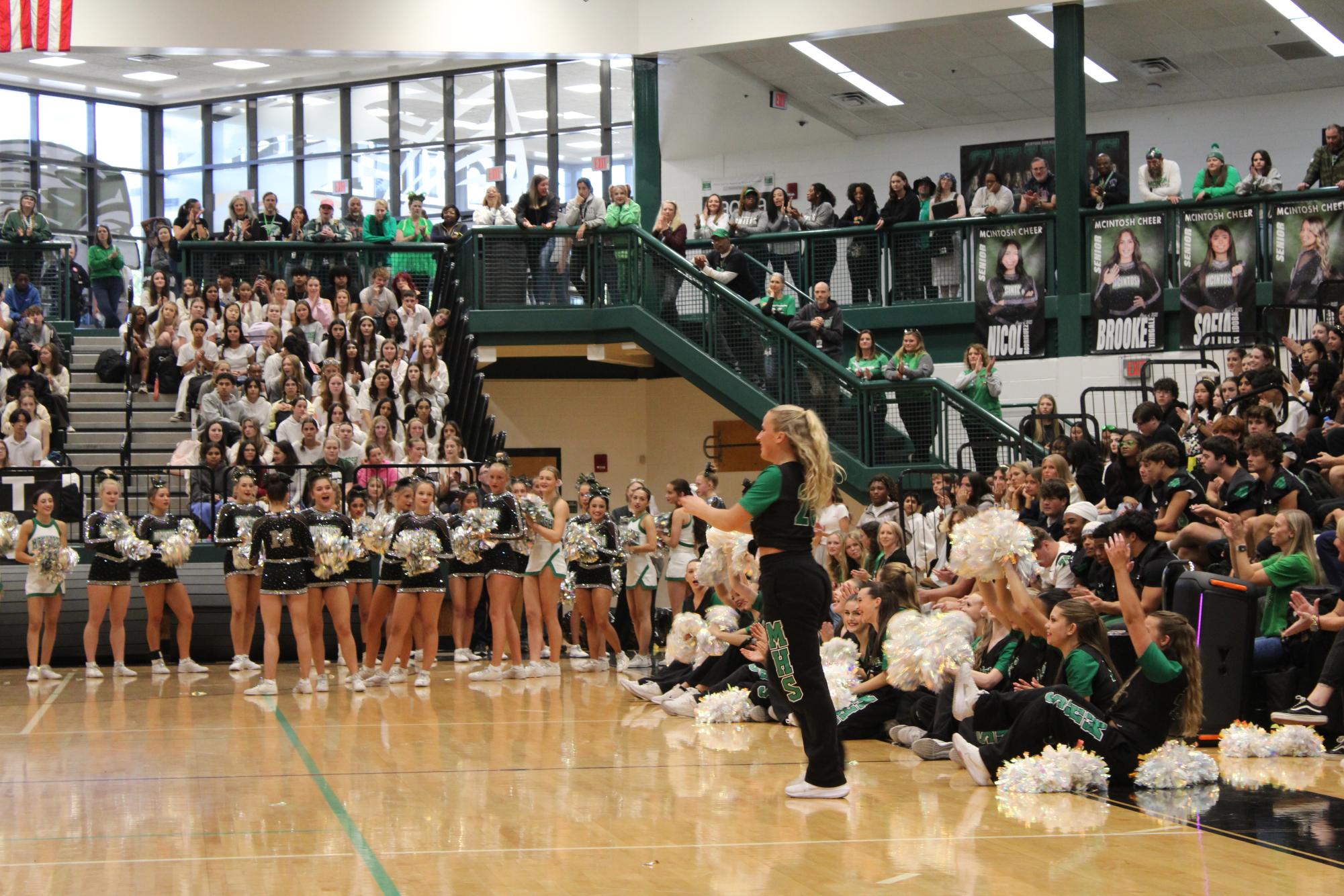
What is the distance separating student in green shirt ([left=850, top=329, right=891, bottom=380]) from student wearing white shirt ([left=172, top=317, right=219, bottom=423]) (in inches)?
286

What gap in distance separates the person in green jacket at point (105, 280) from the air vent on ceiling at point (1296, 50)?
51.3 ft

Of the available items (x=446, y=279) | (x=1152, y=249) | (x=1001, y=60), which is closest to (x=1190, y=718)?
(x=1152, y=249)

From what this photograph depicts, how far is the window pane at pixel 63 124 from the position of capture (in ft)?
88.3

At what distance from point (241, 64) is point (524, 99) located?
16.1 feet

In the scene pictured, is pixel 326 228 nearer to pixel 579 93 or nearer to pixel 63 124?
pixel 579 93

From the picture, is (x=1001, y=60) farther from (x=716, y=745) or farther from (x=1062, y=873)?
(x=1062, y=873)

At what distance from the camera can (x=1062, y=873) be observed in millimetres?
5363

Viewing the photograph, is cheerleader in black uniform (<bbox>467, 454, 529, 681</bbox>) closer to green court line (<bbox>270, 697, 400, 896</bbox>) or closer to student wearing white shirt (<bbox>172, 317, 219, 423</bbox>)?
green court line (<bbox>270, 697, 400, 896</bbox>)

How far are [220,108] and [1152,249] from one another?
17.8 metres

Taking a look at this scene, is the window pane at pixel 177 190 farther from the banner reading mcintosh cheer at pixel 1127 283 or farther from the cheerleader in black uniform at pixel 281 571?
the cheerleader in black uniform at pixel 281 571

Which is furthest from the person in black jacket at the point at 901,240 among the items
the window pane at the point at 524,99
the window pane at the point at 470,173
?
the window pane at the point at 470,173

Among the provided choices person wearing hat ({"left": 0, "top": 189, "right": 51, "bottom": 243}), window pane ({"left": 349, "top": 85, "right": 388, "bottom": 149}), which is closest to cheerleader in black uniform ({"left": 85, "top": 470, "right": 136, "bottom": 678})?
person wearing hat ({"left": 0, "top": 189, "right": 51, "bottom": 243})

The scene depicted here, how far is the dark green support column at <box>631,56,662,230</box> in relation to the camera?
2000 centimetres

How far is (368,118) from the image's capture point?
2638 cm
